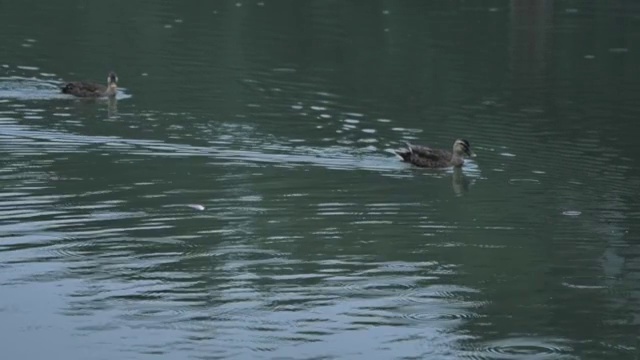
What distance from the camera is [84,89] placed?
33406 mm

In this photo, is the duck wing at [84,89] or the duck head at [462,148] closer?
the duck head at [462,148]

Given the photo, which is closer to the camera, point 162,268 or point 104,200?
point 162,268

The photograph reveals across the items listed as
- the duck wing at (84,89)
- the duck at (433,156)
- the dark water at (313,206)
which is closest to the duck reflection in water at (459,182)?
the dark water at (313,206)

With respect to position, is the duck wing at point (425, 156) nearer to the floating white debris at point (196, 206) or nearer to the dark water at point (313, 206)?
the dark water at point (313, 206)

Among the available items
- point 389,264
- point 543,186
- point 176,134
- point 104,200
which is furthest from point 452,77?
point 389,264

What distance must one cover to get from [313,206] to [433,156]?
459 cm

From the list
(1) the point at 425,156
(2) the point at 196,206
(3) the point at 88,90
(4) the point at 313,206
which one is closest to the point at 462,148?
(1) the point at 425,156

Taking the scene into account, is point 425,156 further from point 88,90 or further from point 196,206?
point 88,90

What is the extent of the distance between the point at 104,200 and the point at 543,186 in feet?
23.1

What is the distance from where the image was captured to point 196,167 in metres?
25.2

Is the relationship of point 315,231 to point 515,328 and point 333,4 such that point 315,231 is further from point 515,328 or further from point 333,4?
point 333,4

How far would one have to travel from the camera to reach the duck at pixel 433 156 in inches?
1022

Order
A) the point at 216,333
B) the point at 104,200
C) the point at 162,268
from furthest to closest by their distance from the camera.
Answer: the point at 104,200
the point at 162,268
the point at 216,333

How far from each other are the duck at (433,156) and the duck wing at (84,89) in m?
9.32
